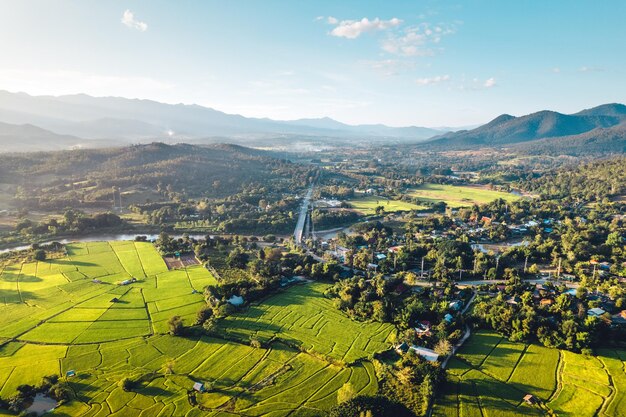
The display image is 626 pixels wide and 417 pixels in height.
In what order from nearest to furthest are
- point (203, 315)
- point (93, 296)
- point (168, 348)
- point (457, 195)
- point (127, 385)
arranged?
1. point (127, 385)
2. point (168, 348)
3. point (203, 315)
4. point (93, 296)
5. point (457, 195)

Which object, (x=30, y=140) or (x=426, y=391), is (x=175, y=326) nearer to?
(x=426, y=391)

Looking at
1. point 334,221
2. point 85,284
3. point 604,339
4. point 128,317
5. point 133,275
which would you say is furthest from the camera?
point 334,221

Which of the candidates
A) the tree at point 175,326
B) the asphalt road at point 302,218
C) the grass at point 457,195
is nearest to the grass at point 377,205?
the grass at point 457,195

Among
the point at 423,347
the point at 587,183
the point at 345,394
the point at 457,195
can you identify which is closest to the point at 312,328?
the point at 423,347

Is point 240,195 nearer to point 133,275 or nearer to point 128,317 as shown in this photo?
point 133,275

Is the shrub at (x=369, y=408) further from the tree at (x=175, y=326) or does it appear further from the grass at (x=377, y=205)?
the grass at (x=377, y=205)

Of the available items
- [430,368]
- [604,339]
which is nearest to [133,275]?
[430,368]

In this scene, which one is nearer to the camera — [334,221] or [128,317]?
[128,317]
